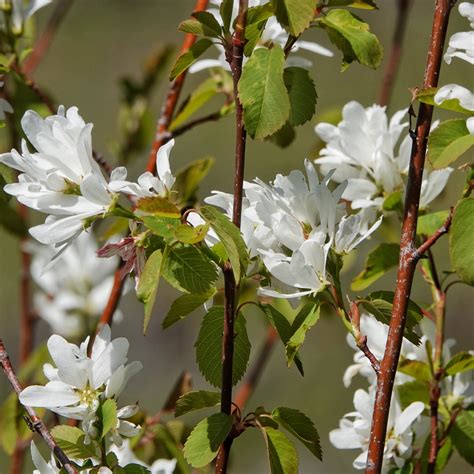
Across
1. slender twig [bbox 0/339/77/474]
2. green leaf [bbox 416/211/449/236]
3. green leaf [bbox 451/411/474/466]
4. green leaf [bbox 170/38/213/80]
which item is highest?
green leaf [bbox 170/38/213/80]

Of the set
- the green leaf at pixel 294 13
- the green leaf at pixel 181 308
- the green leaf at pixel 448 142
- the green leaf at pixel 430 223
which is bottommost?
the green leaf at pixel 181 308

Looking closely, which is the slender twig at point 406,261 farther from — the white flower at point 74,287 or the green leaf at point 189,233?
the white flower at point 74,287

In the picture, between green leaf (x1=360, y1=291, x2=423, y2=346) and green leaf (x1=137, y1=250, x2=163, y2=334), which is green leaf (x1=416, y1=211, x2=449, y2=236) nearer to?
green leaf (x1=360, y1=291, x2=423, y2=346)

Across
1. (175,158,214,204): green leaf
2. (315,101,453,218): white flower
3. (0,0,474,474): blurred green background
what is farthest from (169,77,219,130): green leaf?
(0,0,474,474): blurred green background

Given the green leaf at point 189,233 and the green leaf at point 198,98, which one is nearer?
the green leaf at point 189,233

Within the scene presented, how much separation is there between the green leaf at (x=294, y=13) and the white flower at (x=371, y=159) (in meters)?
0.32

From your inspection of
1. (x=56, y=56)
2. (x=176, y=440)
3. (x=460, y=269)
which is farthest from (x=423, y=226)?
(x=56, y=56)

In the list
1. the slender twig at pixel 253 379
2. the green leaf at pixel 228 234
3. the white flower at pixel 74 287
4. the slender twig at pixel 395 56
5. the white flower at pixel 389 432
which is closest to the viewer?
the green leaf at pixel 228 234

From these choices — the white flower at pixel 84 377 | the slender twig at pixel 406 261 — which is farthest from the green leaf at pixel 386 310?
the white flower at pixel 84 377

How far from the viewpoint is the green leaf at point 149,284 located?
82 centimetres

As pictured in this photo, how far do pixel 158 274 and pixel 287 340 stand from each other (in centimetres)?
17

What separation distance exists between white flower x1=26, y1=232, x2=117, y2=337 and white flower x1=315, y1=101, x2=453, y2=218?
0.76 meters

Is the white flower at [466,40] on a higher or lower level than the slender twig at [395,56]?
higher

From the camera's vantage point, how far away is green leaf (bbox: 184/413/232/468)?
0.88 metres
